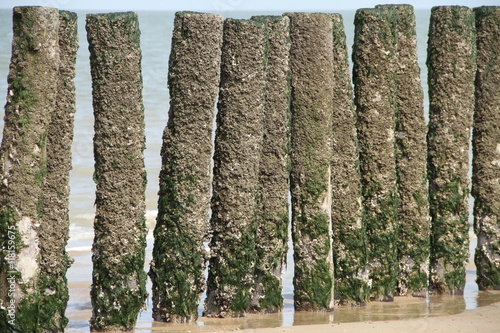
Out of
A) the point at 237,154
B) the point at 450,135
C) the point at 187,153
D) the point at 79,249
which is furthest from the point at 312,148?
the point at 79,249

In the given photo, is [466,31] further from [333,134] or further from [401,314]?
[401,314]

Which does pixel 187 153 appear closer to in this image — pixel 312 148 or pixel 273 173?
pixel 273 173

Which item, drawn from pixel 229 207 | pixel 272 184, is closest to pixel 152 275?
pixel 229 207

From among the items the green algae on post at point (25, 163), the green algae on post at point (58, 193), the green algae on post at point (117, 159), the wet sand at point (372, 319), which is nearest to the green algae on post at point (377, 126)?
the wet sand at point (372, 319)

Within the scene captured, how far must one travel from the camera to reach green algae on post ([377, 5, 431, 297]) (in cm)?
809

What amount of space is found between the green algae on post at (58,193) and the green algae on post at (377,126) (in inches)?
116

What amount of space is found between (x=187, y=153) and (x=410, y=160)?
266 centimetres

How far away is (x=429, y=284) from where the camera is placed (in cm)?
845

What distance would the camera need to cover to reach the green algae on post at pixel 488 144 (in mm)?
8523

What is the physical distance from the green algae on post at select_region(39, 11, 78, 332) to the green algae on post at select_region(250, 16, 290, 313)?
Result: 1.70 m

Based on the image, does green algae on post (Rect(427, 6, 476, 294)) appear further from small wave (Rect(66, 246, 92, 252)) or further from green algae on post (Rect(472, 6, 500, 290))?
small wave (Rect(66, 246, 92, 252))

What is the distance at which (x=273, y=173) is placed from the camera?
7.02 meters

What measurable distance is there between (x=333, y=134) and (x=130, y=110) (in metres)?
2.14

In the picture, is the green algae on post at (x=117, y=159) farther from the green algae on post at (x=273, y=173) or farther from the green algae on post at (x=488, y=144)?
the green algae on post at (x=488, y=144)
